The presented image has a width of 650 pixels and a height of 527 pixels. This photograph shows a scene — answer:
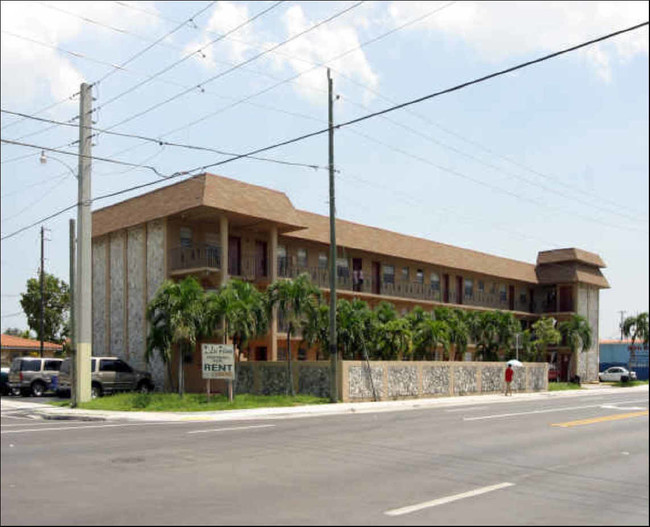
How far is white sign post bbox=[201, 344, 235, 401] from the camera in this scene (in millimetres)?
27828

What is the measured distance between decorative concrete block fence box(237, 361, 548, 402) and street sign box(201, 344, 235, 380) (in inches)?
151

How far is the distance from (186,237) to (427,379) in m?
13.4

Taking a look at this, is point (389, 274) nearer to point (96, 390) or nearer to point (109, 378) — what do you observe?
point (109, 378)

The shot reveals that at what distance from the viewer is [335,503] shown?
29.8 ft

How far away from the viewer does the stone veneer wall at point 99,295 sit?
40031 millimetres

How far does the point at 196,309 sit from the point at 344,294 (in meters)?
16.2

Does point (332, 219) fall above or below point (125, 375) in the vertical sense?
above

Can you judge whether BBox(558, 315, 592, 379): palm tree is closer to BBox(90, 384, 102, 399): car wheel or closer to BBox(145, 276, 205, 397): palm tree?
BBox(145, 276, 205, 397): palm tree

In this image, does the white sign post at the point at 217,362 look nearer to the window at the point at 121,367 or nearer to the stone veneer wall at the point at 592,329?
the window at the point at 121,367

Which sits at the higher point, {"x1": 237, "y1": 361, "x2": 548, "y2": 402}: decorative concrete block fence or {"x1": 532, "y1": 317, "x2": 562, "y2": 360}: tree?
{"x1": 532, "y1": 317, "x2": 562, "y2": 360}: tree

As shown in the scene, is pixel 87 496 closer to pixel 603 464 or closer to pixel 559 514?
pixel 559 514

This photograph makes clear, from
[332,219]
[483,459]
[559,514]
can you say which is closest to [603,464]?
[483,459]

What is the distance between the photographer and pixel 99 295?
1596 inches

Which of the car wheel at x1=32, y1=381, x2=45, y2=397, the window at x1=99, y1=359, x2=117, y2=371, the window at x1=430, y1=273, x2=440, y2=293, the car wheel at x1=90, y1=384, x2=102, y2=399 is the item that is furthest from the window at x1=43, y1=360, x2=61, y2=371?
the window at x1=430, y1=273, x2=440, y2=293
